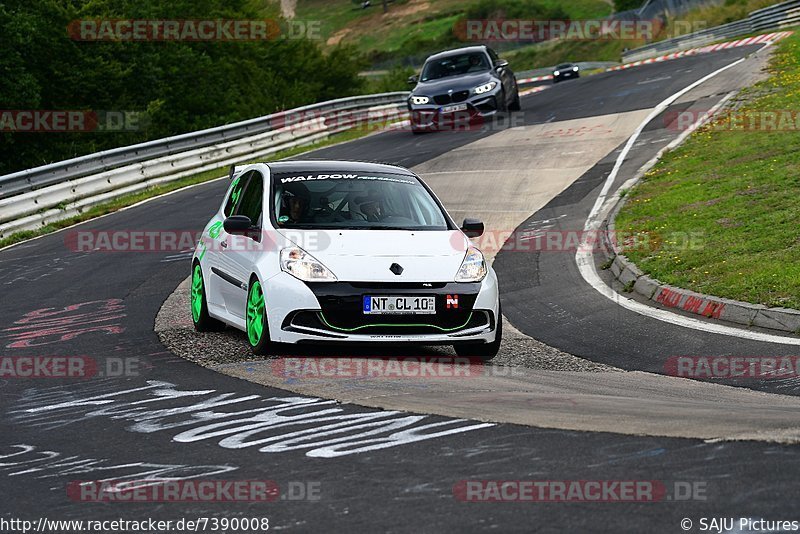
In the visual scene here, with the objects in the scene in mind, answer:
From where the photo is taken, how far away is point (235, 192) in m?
11.8

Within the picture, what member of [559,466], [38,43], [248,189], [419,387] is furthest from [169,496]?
[38,43]

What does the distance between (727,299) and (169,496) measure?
24.7 feet

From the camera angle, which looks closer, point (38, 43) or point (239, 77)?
point (38, 43)

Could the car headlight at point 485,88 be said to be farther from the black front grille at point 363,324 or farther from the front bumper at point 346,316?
the black front grille at point 363,324

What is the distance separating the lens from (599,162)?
23609mm

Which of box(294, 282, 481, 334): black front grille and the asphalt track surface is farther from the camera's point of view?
box(294, 282, 481, 334): black front grille

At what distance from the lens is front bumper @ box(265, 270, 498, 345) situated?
9.34 metres

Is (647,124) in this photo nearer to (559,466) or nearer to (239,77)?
(559,466)

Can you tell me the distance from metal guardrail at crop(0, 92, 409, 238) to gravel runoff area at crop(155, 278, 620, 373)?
10.3 meters

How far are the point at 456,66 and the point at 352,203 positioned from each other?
20.7 m
